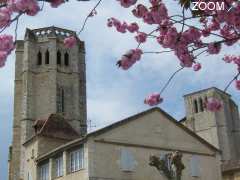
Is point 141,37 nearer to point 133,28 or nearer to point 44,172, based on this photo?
point 133,28

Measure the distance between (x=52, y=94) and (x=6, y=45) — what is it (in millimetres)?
47087

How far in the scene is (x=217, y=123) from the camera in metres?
74.0

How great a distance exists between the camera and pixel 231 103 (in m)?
79.4

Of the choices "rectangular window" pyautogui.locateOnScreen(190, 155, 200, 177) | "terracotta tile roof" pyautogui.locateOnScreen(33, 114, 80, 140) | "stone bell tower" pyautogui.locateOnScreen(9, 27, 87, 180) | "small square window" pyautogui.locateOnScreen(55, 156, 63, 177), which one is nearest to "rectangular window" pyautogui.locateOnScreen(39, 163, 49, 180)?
"small square window" pyautogui.locateOnScreen(55, 156, 63, 177)

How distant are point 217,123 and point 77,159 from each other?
48965 mm

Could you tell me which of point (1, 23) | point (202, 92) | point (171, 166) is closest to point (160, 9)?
point (1, 23)

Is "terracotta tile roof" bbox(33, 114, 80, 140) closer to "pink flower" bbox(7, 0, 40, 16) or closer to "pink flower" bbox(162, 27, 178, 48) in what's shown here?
"pink flower" bbox(162, 27, 178, 48)

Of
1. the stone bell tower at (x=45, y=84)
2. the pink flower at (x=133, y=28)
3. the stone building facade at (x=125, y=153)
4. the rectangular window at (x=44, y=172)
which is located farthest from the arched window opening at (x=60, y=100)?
the pink flower at (x=133, y=28)

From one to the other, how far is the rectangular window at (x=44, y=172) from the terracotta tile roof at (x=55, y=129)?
8.29 feet

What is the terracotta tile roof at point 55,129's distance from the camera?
33625 mm

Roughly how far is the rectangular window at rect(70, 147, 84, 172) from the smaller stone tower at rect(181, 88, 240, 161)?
146 ft

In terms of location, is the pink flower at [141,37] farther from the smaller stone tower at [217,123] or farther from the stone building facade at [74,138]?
the smaller stone tower at [217,123]

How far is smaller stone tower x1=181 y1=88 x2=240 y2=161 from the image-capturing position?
2857 inches

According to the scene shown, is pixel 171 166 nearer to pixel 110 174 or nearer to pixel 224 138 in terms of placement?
pixel 110 174
